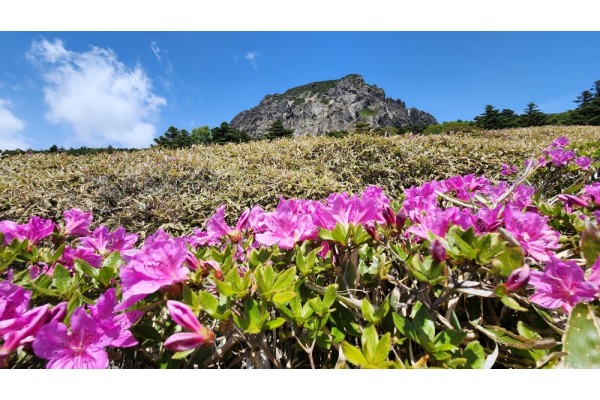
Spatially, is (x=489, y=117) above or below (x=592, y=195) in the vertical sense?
above

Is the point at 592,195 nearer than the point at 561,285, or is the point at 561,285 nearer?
the point at 561,285

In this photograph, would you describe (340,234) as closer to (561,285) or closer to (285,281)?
(285,281)

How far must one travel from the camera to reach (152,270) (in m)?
0.77

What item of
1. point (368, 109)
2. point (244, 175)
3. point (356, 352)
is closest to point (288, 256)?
point (356, 352)

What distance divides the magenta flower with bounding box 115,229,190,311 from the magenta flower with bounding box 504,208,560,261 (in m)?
0.85

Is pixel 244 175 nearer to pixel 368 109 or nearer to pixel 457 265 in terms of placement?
pixel 457 265

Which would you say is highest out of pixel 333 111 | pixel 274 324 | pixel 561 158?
pixel 333 111

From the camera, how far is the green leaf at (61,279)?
93 cm

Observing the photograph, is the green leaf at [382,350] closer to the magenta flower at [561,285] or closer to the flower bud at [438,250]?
the flower bud at [438,250]

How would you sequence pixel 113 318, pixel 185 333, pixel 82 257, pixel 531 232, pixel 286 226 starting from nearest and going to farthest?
pixel 185 333, pixel 113 318, pixel 531 232, pixel 286 226, pixel 82 257

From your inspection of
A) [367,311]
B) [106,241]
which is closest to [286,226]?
[367,311]

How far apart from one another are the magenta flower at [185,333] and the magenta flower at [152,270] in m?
0.10

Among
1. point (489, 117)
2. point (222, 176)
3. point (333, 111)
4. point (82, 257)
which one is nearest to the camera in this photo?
point (82, 257)

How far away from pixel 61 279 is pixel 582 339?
4.19 feet
